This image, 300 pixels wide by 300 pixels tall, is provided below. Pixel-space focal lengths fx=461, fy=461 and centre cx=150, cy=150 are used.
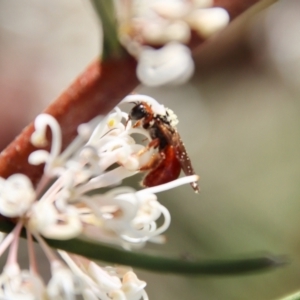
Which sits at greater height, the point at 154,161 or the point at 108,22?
the point at 108,22

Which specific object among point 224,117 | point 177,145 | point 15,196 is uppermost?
point 15,196

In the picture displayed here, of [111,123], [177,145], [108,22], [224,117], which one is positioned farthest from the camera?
[224,117]

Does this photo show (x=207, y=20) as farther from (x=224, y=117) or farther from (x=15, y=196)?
(x=224, y=117)

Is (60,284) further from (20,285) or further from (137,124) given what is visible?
(137,124)

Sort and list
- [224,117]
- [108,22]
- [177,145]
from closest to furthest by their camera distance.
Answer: [108,22], [177,145], [224,117]

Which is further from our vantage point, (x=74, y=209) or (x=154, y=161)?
(x=154, y=161)

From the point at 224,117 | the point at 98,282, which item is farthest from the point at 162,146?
the point at 224,117

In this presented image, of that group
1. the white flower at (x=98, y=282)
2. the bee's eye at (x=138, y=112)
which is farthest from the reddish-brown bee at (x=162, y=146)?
the white flower at (x=98, y=282)
